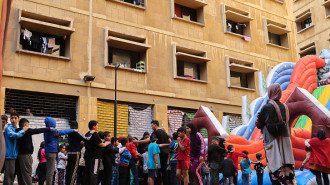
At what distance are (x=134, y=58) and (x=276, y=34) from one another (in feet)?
39.8

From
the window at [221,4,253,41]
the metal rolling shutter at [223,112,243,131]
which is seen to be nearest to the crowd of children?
the metal rolling shutter at [223,112,243,131]

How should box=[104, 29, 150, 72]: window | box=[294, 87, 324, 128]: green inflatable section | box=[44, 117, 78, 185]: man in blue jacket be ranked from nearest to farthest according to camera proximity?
box=[44, 117, 78, 185]: man in blue jacket < box=[294, 87, 324, 128]: green inflatable section < box=[104, 29, 150, 72]: window

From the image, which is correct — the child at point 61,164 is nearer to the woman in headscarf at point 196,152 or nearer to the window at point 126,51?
the woman in headscarf at point 196,152

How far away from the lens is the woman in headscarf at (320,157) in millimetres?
8750

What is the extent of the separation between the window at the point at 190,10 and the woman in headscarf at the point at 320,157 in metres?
13.0

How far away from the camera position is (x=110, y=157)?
360 inches

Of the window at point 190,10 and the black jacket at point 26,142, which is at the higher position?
the window at point 190,10

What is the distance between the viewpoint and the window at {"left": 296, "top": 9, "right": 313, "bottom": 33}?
3394 cm

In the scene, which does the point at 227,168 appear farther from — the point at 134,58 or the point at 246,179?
the point at 134,58

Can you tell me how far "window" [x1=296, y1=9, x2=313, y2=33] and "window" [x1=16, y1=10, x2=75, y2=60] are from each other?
24567 millimetres

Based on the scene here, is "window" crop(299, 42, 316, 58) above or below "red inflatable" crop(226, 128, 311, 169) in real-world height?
above

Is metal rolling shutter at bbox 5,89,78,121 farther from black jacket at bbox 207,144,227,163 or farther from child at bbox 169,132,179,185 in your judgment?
black jacket at bbox 207,144,227,163

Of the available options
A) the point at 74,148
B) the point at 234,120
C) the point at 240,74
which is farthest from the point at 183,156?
the point at 240,74

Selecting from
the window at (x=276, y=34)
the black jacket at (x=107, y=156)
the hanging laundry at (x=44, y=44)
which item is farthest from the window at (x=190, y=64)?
the black jacket at (x=107, y=156)
